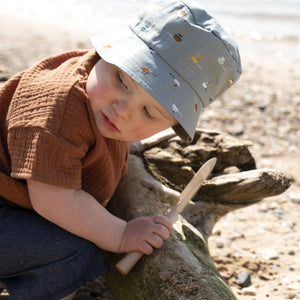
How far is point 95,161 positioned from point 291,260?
71.3 inches

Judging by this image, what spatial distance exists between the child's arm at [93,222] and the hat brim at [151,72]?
21.8 inches

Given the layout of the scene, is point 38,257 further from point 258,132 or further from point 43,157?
point 258,132

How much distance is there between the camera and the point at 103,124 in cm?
207

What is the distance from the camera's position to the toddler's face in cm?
198

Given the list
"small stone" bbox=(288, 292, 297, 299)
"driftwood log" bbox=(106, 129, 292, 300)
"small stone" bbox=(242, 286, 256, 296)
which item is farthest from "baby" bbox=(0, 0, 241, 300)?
"small stone" bbox=(288, 292, 297, 299)

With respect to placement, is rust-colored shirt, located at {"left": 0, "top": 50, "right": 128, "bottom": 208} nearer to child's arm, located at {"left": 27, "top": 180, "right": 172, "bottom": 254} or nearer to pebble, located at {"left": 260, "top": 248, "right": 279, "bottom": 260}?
child's arm, located at {"left": 27, "top": 180, "right": 172, "bottom": 254}

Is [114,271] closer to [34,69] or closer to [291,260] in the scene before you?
[34,69]

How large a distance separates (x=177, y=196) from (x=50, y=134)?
1.08 m

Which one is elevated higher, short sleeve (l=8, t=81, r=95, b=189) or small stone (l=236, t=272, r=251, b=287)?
short sleeve (l=8, t=81, r=95, b=189)

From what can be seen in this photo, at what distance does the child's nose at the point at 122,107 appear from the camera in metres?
1.97

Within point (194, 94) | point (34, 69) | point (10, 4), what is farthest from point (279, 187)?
point (10, 4)

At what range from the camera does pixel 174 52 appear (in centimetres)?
202

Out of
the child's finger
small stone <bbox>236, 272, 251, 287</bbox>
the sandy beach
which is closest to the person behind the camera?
the child's finger

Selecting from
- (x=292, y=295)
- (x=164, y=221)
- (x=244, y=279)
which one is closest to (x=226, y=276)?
(x=244, y=279)
